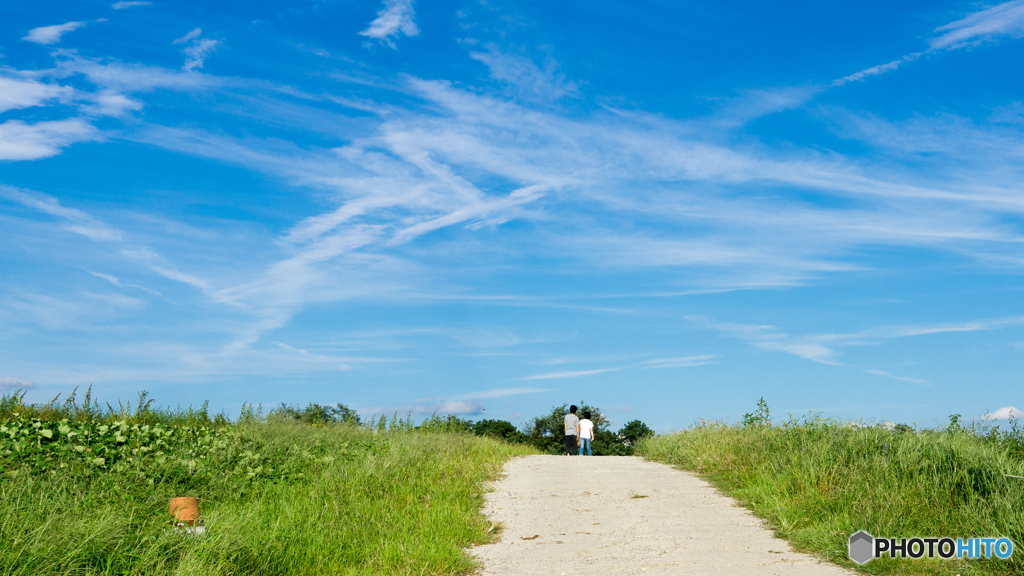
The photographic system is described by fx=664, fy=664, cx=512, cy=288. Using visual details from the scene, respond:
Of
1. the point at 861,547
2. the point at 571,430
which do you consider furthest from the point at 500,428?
the point at 861,547

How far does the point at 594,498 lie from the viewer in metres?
10.7

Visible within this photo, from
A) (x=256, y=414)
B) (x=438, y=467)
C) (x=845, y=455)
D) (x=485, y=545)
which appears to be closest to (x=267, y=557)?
(x=485, y=545)

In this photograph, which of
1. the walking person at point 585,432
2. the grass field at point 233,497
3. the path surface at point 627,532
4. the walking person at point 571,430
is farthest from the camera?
the walking person at point 571,430

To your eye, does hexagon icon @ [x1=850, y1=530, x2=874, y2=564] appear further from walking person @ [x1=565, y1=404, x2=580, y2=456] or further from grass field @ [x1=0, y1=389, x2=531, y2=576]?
walking person @ [x1=565, y1=404, x2=580, y2=456]

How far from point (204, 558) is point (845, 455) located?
30.7ft

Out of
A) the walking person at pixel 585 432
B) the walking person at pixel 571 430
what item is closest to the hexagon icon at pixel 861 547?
the walking person at pixel 585 432

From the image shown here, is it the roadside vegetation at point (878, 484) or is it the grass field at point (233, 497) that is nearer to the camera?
the grass field at point (233, 497)

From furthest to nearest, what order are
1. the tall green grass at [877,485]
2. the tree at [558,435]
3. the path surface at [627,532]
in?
the tree at [558,435], the tall green grass at [877,485], the path surface at [627,532]

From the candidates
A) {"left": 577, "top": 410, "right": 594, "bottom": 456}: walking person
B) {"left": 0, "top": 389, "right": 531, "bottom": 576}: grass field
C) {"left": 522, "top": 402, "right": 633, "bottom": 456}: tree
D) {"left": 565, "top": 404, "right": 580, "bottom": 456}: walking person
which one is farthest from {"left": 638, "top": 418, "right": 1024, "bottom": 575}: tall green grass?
{"left": 522, "top": 402, "right": 633, "bottom": 456}: tree

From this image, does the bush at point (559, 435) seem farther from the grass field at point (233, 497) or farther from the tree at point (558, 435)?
the grass field at point (233, 497)

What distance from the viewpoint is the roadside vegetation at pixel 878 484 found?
24.3 feet

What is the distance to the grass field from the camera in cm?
614

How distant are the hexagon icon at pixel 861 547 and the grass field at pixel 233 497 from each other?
4248 millimetres

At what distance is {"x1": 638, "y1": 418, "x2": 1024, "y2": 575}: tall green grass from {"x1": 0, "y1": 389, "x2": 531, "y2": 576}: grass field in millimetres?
4148
